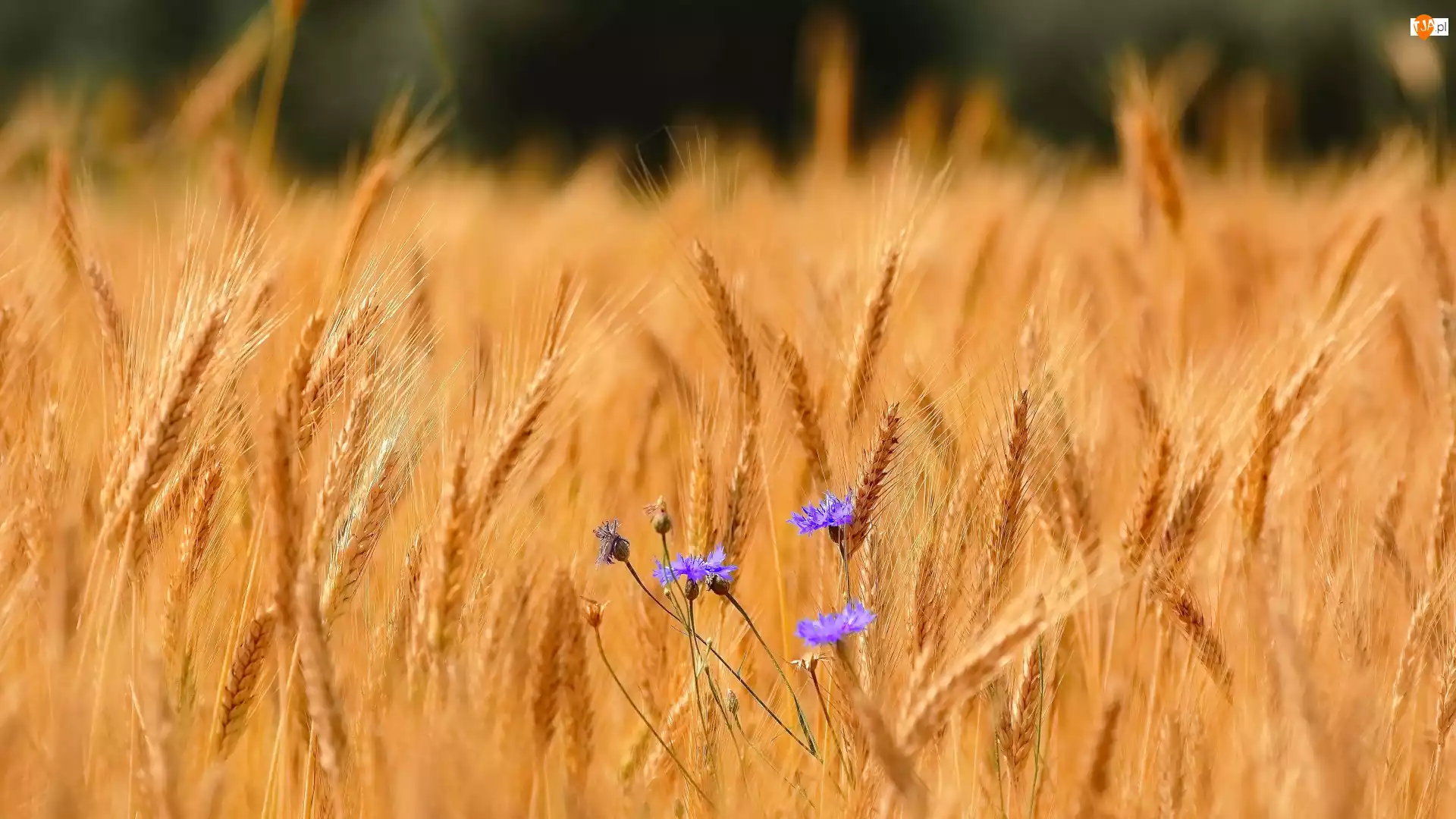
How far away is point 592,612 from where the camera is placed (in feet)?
2.67

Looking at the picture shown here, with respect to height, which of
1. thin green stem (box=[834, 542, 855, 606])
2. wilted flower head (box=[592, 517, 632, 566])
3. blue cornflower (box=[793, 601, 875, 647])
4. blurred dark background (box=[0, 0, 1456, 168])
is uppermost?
blurred dark background (box=[0, 0, 1456, 168])

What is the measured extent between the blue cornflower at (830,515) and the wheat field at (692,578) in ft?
0.05

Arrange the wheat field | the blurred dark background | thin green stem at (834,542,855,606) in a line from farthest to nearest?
the blurred dark background < thin green stem at (834,542,855,606) < the wheat field

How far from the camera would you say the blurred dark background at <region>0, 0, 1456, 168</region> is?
10.5m

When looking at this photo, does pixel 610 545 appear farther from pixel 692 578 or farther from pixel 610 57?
pixel 610 57

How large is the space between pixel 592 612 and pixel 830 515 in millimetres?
185

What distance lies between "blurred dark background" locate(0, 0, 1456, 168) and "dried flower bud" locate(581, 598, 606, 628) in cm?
943

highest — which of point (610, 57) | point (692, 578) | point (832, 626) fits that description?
point (610, 57)

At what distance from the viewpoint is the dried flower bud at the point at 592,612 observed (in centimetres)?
81

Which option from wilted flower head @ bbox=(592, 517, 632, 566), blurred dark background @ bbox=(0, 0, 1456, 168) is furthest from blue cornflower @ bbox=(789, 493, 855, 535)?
blurred dark background @ bbox=(0, 0, 1456, 168)

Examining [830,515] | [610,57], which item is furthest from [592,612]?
[610,57]

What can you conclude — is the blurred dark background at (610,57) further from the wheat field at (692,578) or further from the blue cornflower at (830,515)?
the blue cornflower at (830,515)

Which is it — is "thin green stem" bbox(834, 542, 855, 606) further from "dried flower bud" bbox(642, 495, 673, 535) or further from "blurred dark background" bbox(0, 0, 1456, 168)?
"blurred dark background" bbox(0, 0, 1456, 168)

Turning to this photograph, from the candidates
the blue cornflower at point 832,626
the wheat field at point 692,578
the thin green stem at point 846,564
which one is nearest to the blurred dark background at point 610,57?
the wheat field at point 692,578
